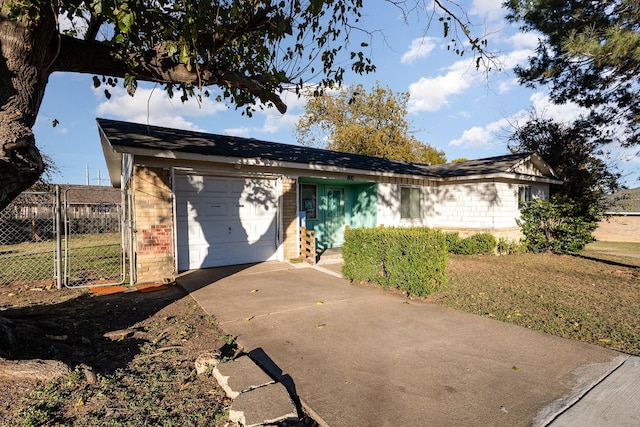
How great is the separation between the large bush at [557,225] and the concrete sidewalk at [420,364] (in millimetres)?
10663

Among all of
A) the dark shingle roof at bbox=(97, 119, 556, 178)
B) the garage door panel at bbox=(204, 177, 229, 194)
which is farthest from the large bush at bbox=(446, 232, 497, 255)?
the garage door panel at bbox=(204, 177, 229, 194)

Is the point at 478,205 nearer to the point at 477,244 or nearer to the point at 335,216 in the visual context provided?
the point at 477,244

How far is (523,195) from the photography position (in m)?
14.4

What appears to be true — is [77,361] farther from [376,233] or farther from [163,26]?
[376,233]

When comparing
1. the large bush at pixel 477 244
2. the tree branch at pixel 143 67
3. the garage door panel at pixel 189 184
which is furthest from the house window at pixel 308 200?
the tree branch at pixel 143 67

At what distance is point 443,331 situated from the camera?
4.71 metres

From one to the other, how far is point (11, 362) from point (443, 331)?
4.90m

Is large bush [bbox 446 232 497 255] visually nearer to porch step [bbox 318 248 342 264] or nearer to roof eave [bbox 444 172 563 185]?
roof eave [bbox 444 172 563 185]

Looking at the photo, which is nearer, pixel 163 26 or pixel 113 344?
pixel 113 344

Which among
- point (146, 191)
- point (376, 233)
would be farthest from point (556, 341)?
point (146, 191)

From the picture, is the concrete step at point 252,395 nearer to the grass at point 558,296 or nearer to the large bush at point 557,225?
the grass at point 558,296

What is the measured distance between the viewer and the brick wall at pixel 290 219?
392 inches

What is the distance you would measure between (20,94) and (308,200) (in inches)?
371

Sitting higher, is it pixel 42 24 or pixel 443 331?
pixel 42 24
